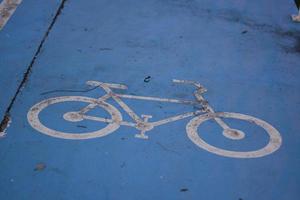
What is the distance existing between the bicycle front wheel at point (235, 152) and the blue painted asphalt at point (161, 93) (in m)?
0.07

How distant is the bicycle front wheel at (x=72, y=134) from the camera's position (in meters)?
4.82

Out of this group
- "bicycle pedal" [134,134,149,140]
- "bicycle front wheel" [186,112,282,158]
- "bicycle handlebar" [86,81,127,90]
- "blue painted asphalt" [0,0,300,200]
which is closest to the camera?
"blue painted asphalt" [0,0,300,200]

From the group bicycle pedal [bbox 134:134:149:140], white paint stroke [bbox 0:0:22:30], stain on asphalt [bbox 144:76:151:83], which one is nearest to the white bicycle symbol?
bicycle pedal [bbox 134:134:149:140]

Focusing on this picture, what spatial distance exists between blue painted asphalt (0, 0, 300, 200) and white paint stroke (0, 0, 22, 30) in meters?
0.24

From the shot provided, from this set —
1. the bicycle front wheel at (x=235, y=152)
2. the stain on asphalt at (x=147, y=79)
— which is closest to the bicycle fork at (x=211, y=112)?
the bicycle front wheel at (x=235, y=152)

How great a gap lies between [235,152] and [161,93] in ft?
4.54

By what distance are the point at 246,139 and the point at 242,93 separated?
39.4 inches

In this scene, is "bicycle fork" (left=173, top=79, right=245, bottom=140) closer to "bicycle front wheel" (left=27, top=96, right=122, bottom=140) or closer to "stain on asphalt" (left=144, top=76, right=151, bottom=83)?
"stain on asphalt" (left=144, top=76, right=151, bottom=83)

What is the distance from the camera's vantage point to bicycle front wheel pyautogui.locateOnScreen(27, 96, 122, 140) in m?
4.82

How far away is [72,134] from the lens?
483 cm

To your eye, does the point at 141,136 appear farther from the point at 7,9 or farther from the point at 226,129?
the point at 7,9

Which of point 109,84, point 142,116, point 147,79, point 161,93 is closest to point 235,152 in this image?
point 142,116

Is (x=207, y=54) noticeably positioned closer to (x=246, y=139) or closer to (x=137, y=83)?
(x=137, y=83)

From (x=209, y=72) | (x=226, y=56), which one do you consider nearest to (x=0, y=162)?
(x=209, y=72)
